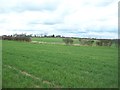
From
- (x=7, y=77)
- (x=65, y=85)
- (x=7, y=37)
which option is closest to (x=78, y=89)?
(x=65, y=85)

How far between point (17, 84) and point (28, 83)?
540 millimetres

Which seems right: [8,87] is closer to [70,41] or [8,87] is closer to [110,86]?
[110,86]

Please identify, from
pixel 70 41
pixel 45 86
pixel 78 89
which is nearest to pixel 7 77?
pixel 45 86

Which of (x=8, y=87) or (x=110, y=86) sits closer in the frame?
(x=8, y=87)

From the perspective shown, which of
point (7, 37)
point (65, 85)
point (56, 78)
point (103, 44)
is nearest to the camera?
point (65, 85)

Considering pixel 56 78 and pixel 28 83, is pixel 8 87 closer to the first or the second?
pixel 28 83

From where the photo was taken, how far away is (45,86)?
10.1 m

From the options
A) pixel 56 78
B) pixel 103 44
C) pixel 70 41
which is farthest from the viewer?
pixel 70 41

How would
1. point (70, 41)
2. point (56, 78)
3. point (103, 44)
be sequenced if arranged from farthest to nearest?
point (70, 41) < point (103, 44) < point (56, 78)

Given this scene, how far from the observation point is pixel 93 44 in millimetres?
67938

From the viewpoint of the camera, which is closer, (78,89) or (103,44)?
(78,89)

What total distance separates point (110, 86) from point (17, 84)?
161 inches

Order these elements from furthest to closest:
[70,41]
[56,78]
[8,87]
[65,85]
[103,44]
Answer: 1. [70,41]
2. [103,44]
3. [56,78]
4. [65,85]
5. [8,87]

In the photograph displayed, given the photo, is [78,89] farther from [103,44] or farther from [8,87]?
[103,44]
